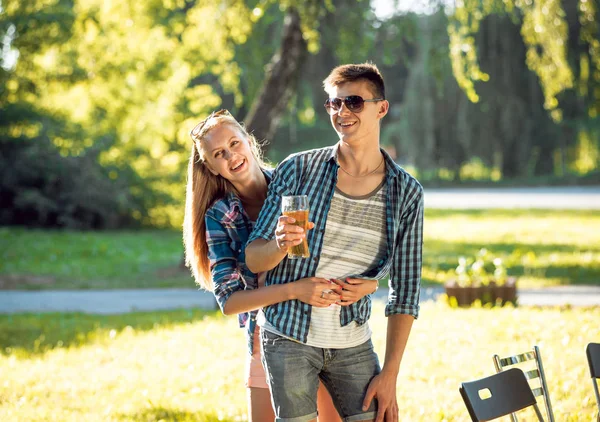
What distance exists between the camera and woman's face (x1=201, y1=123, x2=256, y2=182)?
346 cm

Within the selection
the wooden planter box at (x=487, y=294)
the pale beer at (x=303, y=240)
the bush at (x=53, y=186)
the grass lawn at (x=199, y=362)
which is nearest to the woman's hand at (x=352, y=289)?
the pale beer at (x=303, y=240)

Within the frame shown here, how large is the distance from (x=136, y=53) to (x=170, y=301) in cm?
732

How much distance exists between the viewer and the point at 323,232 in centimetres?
325

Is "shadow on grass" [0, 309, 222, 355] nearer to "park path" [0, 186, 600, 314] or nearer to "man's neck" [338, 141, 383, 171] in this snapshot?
"park path" [0, 186, 600, 314]

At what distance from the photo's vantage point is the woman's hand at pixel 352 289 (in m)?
3.17

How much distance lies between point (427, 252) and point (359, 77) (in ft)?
47.0

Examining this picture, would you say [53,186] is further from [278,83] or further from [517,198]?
[517,198]

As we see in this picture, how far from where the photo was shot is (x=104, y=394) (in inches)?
271

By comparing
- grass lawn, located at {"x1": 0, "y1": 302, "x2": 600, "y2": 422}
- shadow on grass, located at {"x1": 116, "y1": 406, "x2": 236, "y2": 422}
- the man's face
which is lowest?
shadow on grass, located at {"x1": 116, "y1": 406, "x2": 236, "y2": 422}

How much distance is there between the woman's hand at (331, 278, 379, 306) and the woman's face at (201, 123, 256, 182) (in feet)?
2.04

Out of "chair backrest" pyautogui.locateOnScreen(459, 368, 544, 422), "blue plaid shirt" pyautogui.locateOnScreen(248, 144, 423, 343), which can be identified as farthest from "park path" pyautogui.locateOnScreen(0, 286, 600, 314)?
"blue plaid shirt" pyautogui.locateOnScreen(248, 144, 423, 343)

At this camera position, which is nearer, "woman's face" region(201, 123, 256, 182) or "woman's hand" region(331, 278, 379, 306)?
"woman's hand" region(331, 278, 379, 306)

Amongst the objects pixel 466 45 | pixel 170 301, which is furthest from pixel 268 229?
pixel 170 301

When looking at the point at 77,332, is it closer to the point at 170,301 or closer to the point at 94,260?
the point at 170,301
